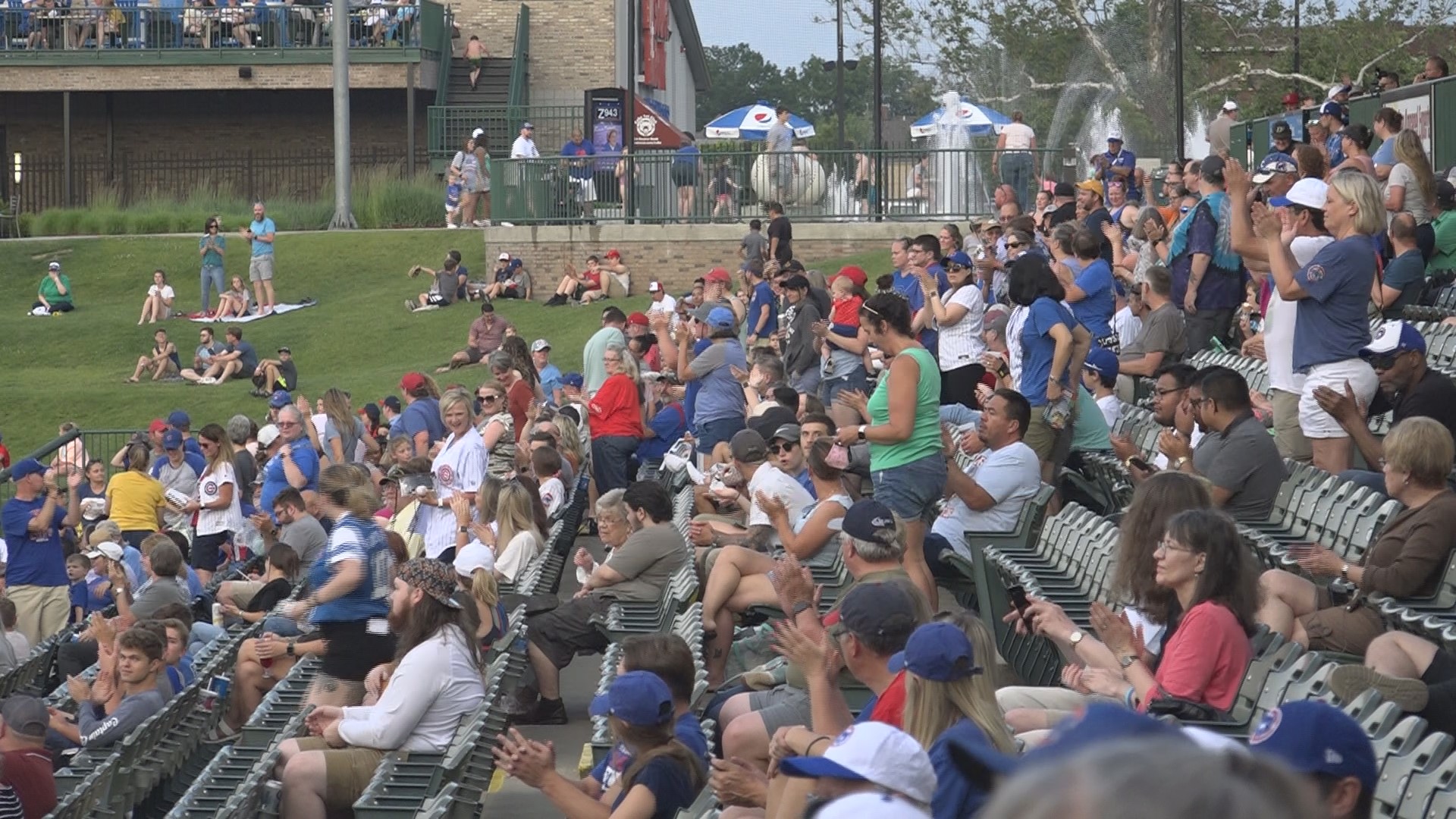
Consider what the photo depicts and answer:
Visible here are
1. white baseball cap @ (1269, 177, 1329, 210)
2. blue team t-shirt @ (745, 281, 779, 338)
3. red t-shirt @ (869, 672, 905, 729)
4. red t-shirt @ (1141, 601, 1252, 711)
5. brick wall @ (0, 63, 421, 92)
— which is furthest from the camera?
brick wall @ (0, 63, 421, 92)

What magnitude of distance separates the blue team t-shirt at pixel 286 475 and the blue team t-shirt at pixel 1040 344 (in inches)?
223

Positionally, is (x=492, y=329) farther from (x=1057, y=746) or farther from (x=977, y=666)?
(x=1057, y=746)

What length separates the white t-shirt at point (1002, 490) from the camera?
8945 millimetres

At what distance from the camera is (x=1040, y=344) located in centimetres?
1022

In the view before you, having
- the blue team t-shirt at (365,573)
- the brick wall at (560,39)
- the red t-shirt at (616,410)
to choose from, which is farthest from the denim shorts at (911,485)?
the brick wall at (560,39)

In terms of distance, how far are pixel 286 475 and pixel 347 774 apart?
6.48m

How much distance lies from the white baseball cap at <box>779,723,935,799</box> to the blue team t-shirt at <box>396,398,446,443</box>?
1169 centimetres

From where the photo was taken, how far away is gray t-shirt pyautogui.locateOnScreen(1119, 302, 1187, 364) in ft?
40.0

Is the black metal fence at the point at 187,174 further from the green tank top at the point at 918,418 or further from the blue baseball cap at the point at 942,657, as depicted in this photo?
the blue baseball cap at the point at 942,657

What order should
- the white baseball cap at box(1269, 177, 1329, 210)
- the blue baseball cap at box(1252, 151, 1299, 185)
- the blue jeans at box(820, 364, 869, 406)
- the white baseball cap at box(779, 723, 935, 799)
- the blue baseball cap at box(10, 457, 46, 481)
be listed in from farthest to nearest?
the blue baseball cap at box(10, 457, 46, 481) → the blue jeans at box(820, 364, 869, 406) → the blue baseball cap at box(1252, 151, 1299, 185) → the white baseball cap at box(1269, 177, 1329, 210) → the white baseball cap at box(779, 723, 935, 799)

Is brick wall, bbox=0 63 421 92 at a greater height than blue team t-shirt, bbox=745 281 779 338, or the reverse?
brick wall, bbox=0 63 421 92

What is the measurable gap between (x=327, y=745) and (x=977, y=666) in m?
3.79

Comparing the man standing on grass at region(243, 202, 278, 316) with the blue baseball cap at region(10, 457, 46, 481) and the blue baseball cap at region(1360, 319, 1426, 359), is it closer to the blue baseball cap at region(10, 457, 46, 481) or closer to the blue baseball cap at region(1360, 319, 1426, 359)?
the blue baseball cap at region(10, 457, 46, 481)

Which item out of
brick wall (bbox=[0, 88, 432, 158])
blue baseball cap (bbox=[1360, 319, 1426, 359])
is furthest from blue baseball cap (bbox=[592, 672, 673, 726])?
brick wall (bbox=[0, 88, 432, 158])
